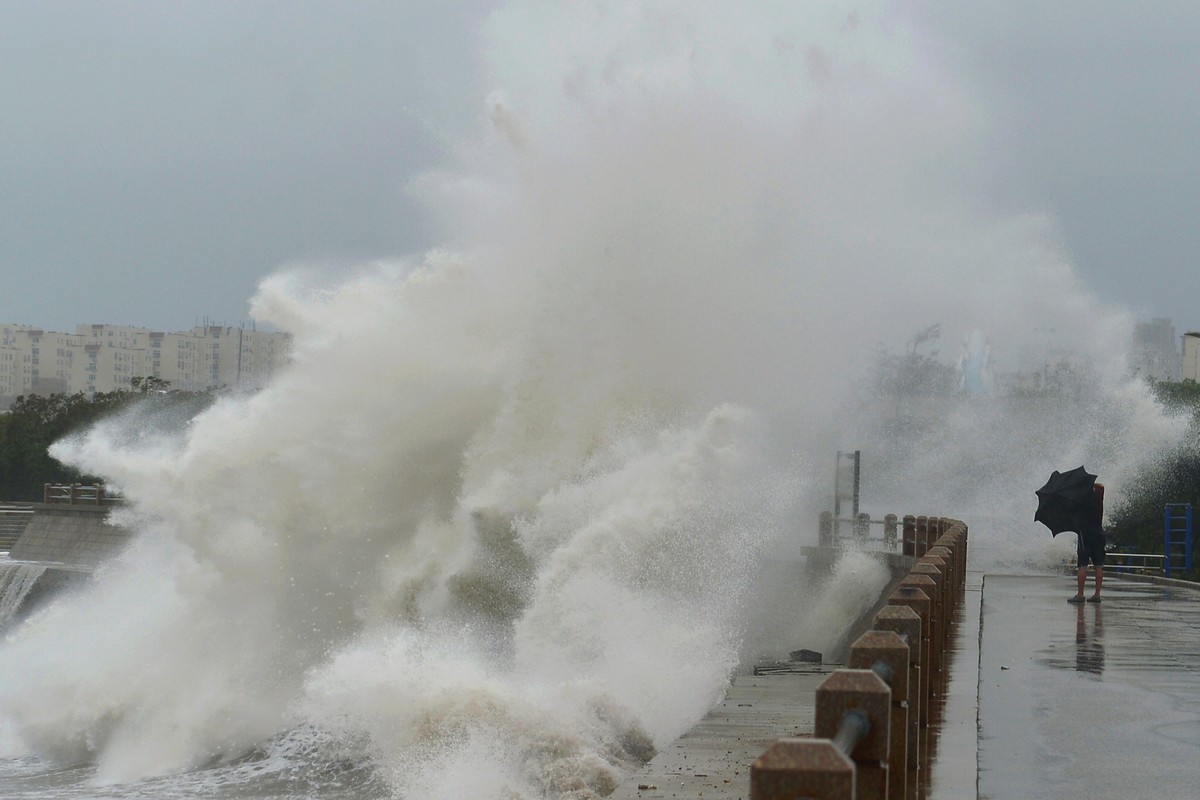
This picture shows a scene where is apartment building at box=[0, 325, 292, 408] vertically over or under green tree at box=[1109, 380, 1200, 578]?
over

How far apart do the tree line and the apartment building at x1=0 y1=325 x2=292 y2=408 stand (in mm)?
71433

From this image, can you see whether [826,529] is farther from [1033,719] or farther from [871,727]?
[871,727]

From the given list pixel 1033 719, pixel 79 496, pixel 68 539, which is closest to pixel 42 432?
pixel 79 496

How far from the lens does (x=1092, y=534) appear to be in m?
17.2

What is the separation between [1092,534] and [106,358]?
158356mm

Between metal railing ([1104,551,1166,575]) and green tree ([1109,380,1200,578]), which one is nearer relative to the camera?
metal railing ([1104,551,1166,575])

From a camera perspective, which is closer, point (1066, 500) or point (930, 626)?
point (930, 626)

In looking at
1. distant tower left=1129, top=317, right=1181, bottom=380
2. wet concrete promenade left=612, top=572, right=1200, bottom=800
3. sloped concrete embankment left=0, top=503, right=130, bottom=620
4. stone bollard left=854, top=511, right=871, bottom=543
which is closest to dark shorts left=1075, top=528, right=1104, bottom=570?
wet concrete promenade left=612, top=572, right=1200, bottom=800

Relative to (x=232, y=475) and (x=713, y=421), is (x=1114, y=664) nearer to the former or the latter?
(x=713, y=421)

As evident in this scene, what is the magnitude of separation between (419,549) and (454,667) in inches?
267

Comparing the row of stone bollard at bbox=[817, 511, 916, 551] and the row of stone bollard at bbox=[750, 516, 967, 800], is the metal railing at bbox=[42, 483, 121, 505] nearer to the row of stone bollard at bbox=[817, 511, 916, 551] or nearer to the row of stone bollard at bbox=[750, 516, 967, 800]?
the row of stone bollard at bbox=[817, 511, 916, 551]

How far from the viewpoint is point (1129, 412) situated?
36.6 metres

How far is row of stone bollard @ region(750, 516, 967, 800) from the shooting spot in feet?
9.59

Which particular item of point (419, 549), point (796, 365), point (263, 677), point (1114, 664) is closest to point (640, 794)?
point (1114, 664)
